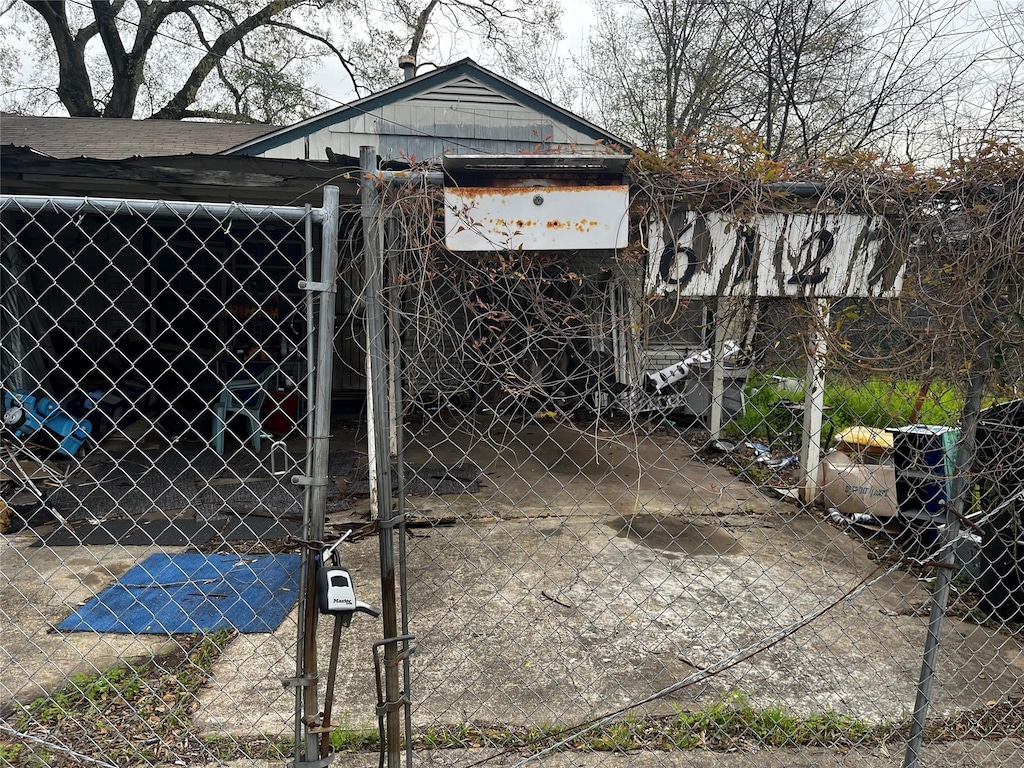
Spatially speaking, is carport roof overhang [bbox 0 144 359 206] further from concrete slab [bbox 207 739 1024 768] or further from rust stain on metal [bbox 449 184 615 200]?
concrete slab [bbox 207 739 1024 768]

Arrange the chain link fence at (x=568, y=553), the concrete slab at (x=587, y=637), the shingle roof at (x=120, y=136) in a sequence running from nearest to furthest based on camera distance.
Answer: the chain link fence at (x=568, y=553) < the concrete slab at (x=587, y=637) < the shingle roof at (x=120, y=136)

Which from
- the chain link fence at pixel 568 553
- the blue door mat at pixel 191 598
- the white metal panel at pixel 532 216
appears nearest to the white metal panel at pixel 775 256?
the chain link fence at pixel 568 553

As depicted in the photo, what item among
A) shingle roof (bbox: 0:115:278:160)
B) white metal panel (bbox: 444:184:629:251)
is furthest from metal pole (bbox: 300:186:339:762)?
shingle roof (bbox: 0:115:278:160)

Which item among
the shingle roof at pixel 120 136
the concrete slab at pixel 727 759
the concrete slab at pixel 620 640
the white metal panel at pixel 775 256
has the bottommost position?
the concrete slab at pixel 620 640

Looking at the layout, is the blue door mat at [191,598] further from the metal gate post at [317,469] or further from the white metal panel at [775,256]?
the white metal panel at [775,256]

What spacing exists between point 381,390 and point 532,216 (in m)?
0.65

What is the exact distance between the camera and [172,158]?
511 cm

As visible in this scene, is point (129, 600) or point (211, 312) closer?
point (129, 600)

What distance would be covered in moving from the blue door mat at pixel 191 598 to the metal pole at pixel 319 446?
5.10 feet

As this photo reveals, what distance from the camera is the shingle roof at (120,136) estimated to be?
7.88 m

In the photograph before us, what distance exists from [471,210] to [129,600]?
11.5ft

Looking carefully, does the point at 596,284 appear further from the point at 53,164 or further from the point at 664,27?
the point at 664,27

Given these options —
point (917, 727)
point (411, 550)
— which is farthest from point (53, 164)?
point (917, 727)

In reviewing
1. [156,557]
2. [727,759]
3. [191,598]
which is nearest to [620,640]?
[727,759]
